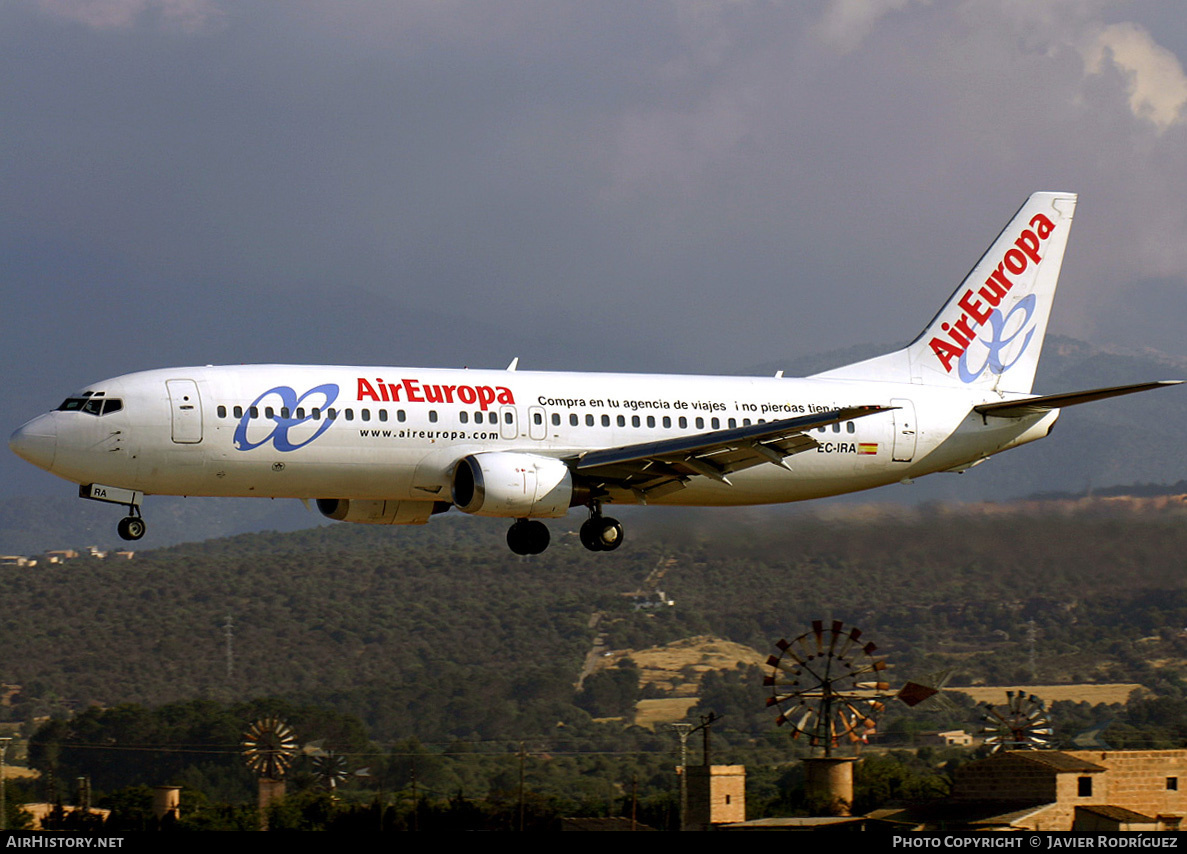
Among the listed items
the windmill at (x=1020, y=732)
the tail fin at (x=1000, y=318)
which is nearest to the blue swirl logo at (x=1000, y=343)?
the tail fin at (x=1000, y=318)

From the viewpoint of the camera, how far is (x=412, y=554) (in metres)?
154

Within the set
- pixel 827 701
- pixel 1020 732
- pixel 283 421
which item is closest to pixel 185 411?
pixel 283 421

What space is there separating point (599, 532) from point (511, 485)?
4.92m

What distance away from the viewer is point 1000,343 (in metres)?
55.2

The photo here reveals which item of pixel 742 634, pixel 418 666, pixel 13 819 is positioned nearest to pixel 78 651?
pixel 418 666

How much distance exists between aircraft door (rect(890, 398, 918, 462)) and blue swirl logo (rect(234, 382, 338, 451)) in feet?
58.6

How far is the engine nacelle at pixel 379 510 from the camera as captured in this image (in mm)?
48062

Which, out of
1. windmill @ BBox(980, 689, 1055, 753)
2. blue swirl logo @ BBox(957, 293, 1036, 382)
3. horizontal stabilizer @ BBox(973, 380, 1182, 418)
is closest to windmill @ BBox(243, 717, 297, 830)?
blue swirl logo @ BBox(957, 293, 1036, 382)

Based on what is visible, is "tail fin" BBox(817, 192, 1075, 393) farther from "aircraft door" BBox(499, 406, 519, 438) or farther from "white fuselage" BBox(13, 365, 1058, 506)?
"aircraft door" BBox(499, 406, 519, 438)

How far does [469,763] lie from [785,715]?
18560 mm

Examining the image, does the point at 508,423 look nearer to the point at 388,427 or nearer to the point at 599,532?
the point at 388,427

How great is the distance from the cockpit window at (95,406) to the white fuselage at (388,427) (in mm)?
110

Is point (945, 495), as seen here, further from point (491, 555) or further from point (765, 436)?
point (491, 555)

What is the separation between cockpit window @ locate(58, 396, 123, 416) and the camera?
43438 mm
